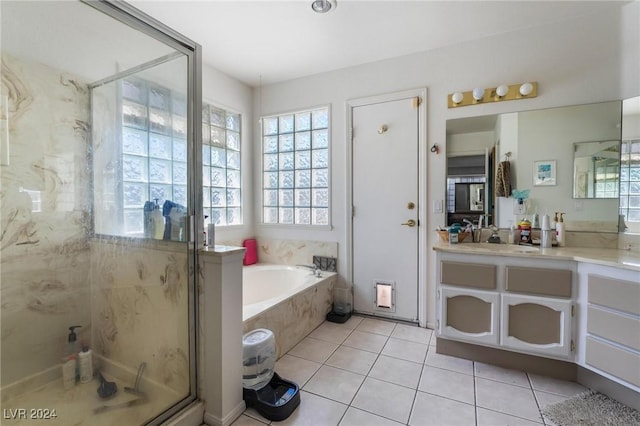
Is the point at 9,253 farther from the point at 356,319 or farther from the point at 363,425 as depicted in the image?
the point at 356,319

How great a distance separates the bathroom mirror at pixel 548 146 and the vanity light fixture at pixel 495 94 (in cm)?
13

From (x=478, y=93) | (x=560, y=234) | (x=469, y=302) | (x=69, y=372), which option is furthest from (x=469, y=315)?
(x=69, y=372)

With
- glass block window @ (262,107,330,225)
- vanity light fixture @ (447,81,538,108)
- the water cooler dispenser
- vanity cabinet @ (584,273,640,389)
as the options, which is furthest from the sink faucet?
the water cooler dispenser

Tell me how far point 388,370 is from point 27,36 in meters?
2.62

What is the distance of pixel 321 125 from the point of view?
3133 mm

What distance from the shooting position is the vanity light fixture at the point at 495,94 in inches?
88.4

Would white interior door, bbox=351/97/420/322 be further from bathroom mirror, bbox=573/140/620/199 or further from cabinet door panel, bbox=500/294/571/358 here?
bathroom mirror, bbox=573/140/620/199

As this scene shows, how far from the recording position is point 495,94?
2361 millimetres

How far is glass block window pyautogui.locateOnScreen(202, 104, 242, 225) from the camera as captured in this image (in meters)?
2.96

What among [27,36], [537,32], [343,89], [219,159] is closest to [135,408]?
[27,36]

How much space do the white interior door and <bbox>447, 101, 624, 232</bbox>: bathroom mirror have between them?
0.47 metres

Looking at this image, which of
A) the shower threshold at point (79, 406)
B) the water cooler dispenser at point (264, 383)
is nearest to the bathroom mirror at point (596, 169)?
the water cooler dispenser at point (264, 383)

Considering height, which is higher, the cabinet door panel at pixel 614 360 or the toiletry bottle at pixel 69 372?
the toiletry bottle at pixel 69 372

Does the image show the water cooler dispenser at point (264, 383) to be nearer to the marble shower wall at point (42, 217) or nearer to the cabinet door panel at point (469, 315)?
the marble shower wall at point (42, 217)
